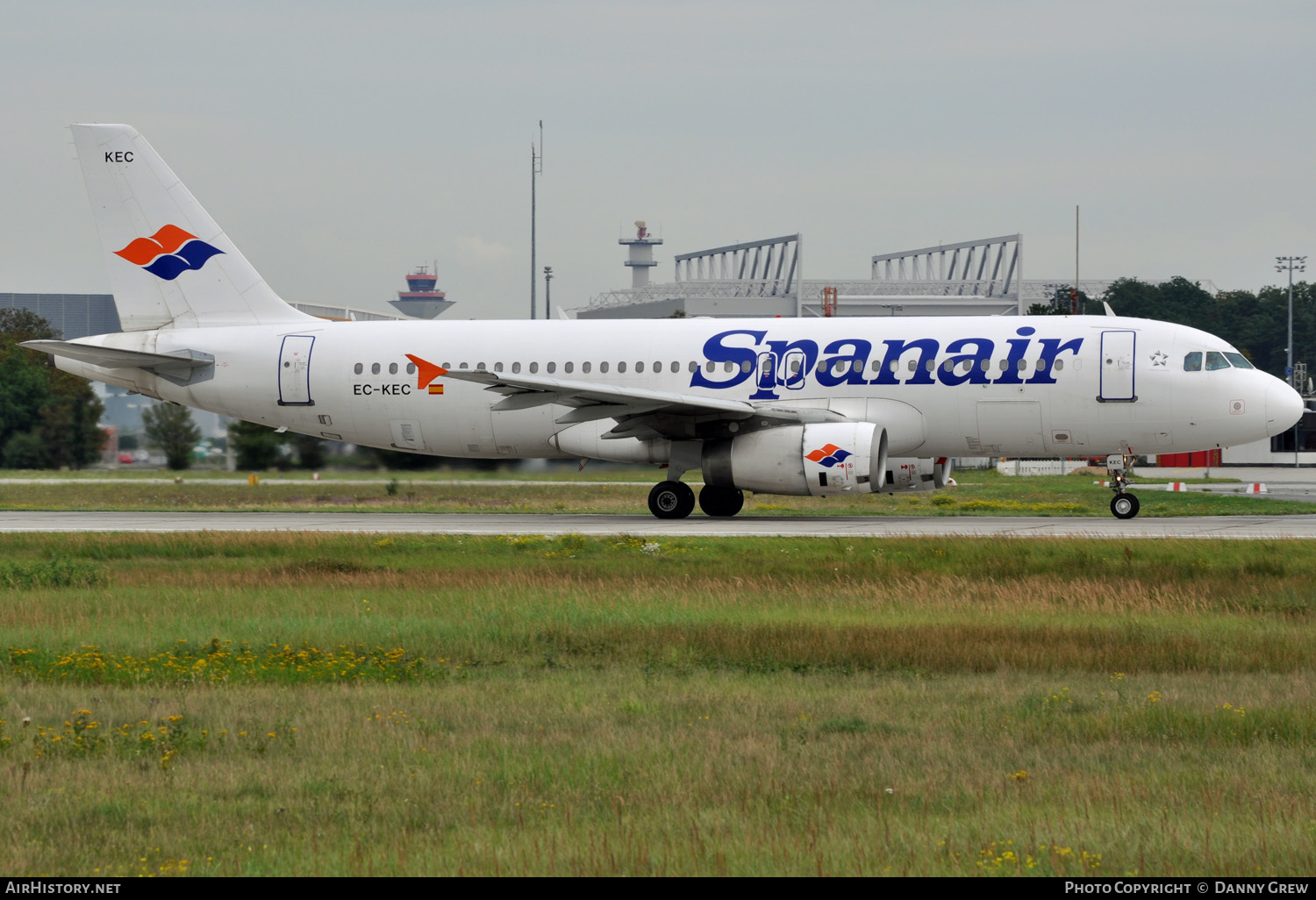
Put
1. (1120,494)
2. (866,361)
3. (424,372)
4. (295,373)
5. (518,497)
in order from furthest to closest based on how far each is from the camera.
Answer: (518,497) < (295,373) < (424,372) < (1120,494) < (866,361)

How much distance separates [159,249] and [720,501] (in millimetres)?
13958

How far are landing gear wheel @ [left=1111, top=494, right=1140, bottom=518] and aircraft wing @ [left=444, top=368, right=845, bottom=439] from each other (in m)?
5.87

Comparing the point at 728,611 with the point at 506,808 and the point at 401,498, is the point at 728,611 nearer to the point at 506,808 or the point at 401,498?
the point at 506,808

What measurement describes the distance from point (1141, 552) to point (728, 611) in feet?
24.2

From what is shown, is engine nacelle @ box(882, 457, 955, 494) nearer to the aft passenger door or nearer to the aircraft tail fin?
the aft passenger door

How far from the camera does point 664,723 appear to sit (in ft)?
30.4

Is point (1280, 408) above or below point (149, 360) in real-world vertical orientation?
below

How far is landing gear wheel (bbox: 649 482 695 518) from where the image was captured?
2808 cm

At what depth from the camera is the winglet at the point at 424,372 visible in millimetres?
29469

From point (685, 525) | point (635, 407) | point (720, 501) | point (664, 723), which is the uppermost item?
point (635, 407)

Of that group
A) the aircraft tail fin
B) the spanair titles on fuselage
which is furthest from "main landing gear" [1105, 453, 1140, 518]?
the aircraft tail fin

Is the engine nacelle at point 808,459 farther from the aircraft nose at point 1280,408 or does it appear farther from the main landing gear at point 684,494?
the aircraft nose at point 1280,408

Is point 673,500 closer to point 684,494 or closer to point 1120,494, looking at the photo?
point 684,494

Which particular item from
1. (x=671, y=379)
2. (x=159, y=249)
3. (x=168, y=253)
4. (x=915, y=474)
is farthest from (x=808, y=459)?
(x=159, y=249)
